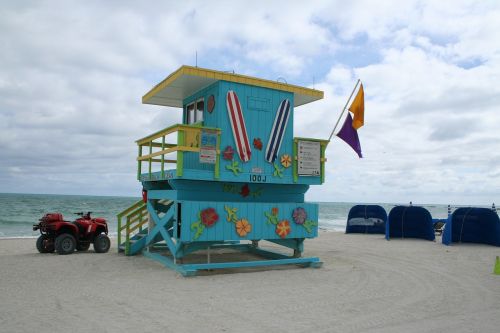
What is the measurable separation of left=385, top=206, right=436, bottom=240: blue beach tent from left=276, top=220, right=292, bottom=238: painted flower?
28.9 ft

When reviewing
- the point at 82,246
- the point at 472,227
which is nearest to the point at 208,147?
the point at 82,246

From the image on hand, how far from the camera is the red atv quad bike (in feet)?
38.0

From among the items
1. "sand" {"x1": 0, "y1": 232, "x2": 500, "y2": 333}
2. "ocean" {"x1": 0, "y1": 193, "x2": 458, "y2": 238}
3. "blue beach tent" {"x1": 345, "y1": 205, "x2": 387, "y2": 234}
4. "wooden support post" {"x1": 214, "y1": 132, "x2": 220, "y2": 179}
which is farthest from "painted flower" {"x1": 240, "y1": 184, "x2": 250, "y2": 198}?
"ocean" {"x1": 0, "y1": 193, "x2": 458, "y2": 238}

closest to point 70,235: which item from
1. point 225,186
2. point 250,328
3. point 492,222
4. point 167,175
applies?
point 167,175

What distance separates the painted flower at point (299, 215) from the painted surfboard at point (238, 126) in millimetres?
1709

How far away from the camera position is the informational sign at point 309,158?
1057 centimetres

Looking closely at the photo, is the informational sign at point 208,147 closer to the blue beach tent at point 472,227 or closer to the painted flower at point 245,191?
the painted flower at point 245,191

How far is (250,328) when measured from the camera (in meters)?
5.39

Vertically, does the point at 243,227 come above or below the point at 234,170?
below

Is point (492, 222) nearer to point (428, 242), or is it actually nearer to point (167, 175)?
point (428, 242)

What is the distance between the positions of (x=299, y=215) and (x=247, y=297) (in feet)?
11.8

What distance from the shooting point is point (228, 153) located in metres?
9.66

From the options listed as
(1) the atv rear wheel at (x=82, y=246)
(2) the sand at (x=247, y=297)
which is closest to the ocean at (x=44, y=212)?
(1) the atv rear wheel at (x=82, y=246)

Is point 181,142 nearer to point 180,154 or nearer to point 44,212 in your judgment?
point 180,154
